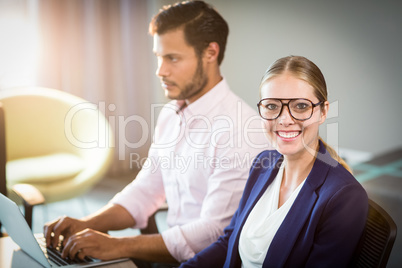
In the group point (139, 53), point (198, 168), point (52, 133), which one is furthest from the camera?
point (139, 53)

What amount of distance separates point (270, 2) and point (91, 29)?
61.0 inches

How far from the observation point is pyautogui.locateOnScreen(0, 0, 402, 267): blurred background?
2.90 metres

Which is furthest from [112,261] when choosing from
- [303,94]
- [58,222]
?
[303,94]

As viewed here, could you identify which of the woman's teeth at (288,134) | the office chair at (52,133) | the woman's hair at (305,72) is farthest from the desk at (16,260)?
the office chair at (52,133)

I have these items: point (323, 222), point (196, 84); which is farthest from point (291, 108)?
point (196, 84)

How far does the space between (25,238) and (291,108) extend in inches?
28.8

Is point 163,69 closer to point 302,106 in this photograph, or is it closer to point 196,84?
point 196,84

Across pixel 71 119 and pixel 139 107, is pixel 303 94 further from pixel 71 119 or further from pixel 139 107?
pixel 139 107

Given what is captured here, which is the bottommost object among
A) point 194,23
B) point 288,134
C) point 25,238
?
point 25,238

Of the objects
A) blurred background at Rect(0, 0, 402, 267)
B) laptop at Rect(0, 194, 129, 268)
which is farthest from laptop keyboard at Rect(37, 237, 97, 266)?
blurred background at Rect(0, 0, 402, 267)

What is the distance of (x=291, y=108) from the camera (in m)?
1.05

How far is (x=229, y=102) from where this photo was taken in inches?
61.8

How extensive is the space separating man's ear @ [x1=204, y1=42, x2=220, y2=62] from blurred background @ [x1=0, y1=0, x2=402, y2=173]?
939 mm

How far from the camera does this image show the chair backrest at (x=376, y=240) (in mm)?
839
